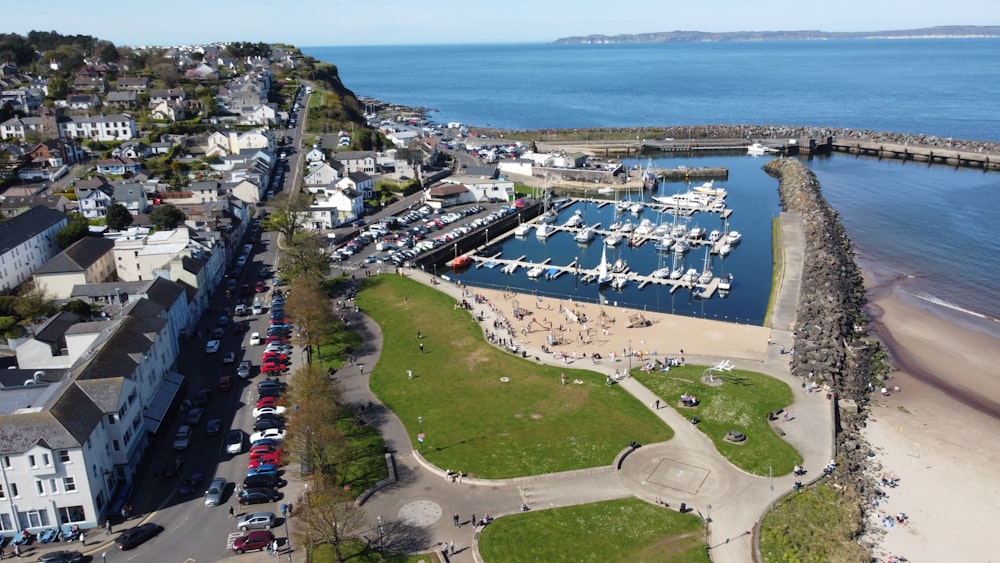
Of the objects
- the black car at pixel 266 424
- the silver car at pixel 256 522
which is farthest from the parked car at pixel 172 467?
the silver car at pixel 256 522

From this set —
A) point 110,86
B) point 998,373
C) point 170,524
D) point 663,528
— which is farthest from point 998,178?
point 110,86

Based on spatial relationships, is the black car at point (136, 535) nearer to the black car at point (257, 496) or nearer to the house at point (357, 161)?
the black car at point (257, 496)

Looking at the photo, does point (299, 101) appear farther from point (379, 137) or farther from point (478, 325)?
point (478, 325)

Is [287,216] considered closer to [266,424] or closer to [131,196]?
[131,196]

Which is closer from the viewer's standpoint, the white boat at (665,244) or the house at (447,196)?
the white boat at (665,244)

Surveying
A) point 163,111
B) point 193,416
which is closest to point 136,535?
point 193,416

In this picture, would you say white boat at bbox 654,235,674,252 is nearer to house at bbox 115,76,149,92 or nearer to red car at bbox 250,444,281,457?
red car at bbox 250,444,281,457
